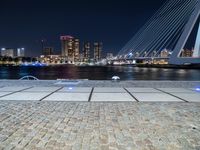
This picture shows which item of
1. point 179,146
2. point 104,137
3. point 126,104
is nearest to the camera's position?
point 179,146

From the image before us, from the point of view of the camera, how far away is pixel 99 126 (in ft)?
13.3

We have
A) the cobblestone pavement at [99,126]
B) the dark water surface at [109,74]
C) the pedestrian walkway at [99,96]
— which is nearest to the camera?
the cobblestone pavement at [99,126]

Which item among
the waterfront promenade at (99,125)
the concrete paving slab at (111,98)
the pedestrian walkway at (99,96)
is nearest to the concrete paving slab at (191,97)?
the pedestrian walkway at (99,96)

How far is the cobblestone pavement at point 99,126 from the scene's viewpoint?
326 cm

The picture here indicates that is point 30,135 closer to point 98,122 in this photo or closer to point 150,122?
point 98,122

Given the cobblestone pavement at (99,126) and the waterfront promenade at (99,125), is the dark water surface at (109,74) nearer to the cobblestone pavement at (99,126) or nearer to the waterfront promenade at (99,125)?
the waterfront promenade at (99,125)

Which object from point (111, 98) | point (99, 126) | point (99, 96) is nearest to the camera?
point (99, 126)

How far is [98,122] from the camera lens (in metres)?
4.30

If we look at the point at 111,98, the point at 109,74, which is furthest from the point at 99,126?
the point at 109,74

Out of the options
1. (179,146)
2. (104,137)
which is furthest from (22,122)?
(179,146)

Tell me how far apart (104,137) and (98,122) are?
2.58 feet

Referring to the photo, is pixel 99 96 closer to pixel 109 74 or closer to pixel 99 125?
pixel 99 125

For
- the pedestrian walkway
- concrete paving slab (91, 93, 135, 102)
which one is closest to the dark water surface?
the pedestrian walkway

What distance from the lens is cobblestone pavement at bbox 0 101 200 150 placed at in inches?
128
